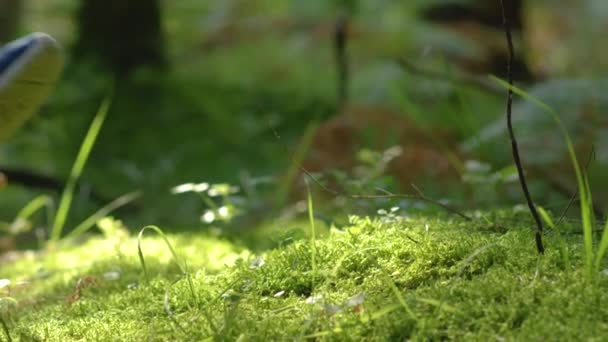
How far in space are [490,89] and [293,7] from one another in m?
4.94

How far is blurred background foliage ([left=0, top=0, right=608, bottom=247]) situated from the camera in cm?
365

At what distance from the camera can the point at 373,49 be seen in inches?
285

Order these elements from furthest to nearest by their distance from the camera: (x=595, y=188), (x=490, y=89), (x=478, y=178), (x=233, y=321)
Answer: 1. (x=595, y=188)
2. (x=490, y=89)
3. (x=478, y=178)
4. (x=233, y=321)

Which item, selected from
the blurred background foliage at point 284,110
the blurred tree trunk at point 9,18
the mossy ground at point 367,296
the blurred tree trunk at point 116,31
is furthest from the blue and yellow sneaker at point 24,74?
the blurred tree trunk at point 9,18

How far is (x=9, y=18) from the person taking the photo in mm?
7680

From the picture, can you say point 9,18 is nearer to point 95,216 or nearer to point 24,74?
point 95,216

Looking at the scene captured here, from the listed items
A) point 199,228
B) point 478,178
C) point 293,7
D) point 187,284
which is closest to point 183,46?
point 293,7

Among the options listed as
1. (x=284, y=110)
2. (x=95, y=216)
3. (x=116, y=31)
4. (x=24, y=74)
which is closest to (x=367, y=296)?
(x=24, y=74)

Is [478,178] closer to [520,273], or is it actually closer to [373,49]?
[520,273]

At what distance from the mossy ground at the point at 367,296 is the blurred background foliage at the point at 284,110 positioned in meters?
0.61

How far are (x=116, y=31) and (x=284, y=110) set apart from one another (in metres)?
1.49

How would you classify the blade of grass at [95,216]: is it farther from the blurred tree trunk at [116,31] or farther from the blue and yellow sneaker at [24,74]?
the blurred tree trunk at [116,31]

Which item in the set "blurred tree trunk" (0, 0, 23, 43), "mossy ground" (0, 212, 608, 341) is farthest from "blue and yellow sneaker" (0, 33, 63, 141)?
"blurred tree trunk" (0, 0, 23, 43)

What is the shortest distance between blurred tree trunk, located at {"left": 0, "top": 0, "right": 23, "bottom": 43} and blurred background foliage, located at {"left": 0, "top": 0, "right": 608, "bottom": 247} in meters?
0.03
